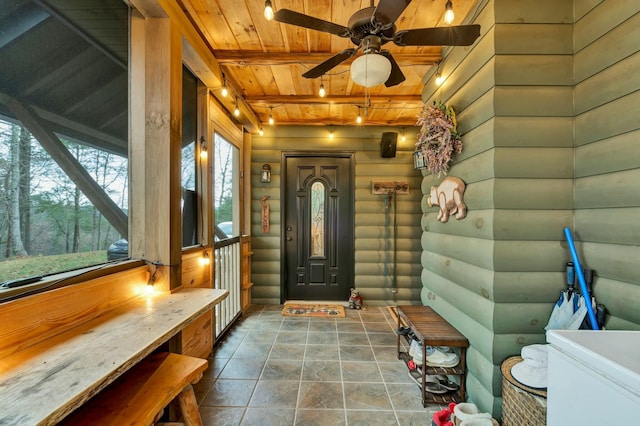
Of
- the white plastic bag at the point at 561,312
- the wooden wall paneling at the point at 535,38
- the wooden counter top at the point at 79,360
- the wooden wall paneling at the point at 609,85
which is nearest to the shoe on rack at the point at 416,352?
the white plastic bag at the point at 561,312

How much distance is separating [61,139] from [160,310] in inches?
33.5

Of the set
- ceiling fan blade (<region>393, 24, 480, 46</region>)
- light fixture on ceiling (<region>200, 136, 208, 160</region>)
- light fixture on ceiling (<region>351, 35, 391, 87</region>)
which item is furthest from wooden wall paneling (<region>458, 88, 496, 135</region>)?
light fixture on ceiling (<region>200, 136, 208, 160</region>)

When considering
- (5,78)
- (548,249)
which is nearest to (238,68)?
(5,78)

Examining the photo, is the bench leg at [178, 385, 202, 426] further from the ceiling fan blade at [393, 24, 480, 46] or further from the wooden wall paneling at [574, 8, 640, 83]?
the wooden wall paneling at [574, 8, 640, 83]

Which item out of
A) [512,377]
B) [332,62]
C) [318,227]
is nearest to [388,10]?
[332,62]

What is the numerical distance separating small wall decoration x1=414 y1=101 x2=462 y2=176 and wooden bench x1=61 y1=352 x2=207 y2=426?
205 centimetres

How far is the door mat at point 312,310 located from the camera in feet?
11.4

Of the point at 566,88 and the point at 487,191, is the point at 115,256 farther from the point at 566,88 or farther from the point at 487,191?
the point at 566,88

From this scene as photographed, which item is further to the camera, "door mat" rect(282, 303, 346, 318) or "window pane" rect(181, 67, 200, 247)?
"door mat" rect(282, 303, 346, 318)

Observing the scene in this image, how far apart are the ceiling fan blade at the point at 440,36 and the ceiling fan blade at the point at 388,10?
150 millimetres

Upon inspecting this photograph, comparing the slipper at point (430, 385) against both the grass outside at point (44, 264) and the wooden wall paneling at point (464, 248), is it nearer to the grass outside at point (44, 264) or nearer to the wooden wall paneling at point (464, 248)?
the wooden wall paneling at point (464, 248)

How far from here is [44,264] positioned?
1065mm

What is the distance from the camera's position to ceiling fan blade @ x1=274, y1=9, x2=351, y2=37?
1.38 m

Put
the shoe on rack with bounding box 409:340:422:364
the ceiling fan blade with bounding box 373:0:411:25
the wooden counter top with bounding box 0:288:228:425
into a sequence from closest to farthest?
the wooden counter top with bounding box 0:288:228:425 < the ceiling fan blade with bounding box 373:0:411:25 < the shoe on rack with bounding box 409:340:422:364
